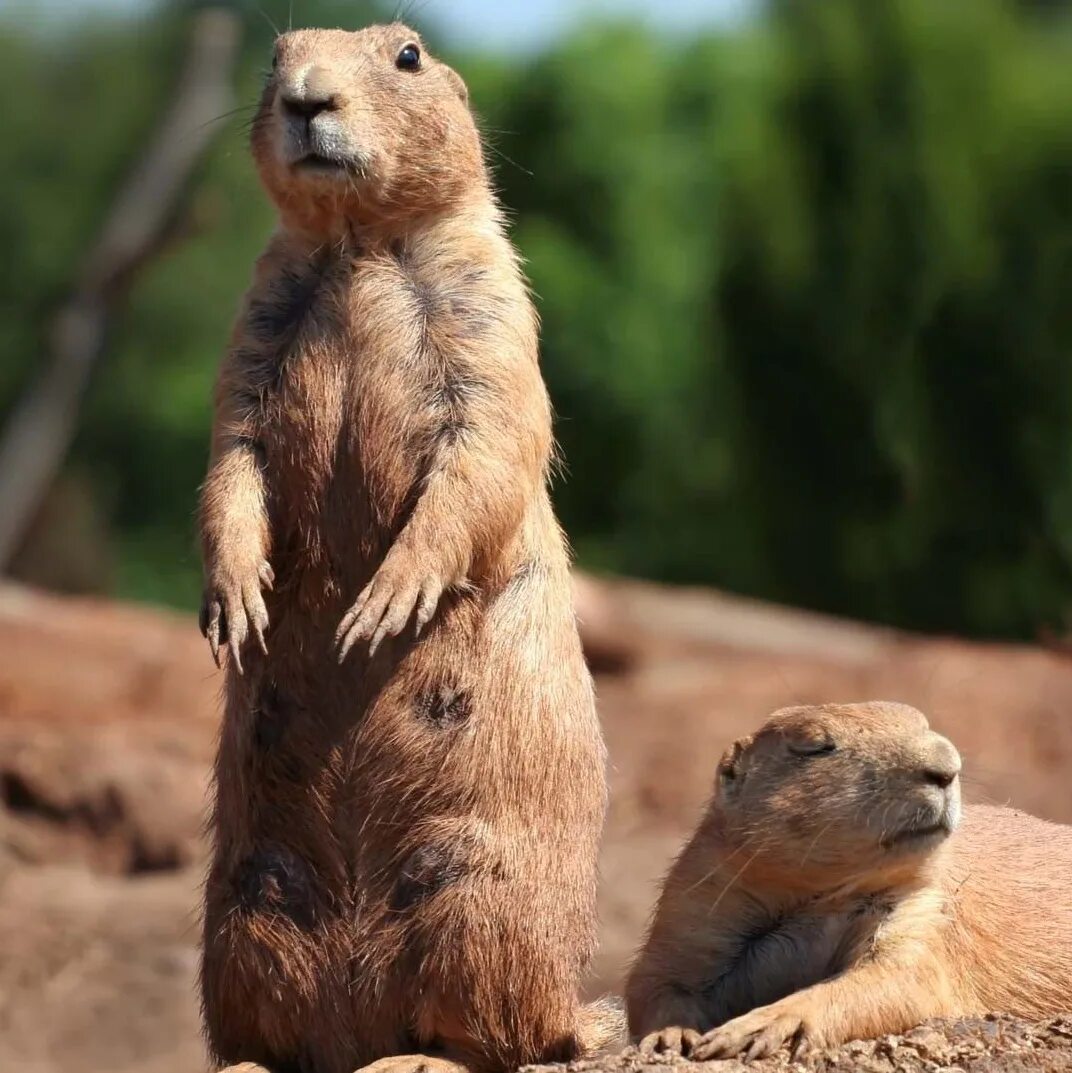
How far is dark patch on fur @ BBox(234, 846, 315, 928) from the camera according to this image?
552 cm

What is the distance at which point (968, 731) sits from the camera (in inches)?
488

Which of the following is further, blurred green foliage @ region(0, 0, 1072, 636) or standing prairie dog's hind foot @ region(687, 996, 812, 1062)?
blurred green foliage @ region(0, 0, 1072, 636)

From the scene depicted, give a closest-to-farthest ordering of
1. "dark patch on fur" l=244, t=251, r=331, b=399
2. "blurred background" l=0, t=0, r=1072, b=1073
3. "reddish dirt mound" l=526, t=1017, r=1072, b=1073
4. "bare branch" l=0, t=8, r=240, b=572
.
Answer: "reddish dirt mound" l=526, t=1017, r=1072, b=1073
"dark patch on fur" l=244, t=251, r=331, b=399
"blurred background" l=0, t=0, r=1072, b=1073
"bare branch" l=0, t=8, r=240, b=572

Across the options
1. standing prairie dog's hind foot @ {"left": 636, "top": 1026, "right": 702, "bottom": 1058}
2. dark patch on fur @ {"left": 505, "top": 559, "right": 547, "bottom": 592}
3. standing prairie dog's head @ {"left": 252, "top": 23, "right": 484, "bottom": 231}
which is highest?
standing prairie dog's head @ {"left": 252, "top": 23, "right": 484, "bottom": 231}

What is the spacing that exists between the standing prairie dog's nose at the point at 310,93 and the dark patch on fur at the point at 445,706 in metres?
1.72

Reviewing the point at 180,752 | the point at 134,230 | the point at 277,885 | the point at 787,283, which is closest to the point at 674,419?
the point at 787,283

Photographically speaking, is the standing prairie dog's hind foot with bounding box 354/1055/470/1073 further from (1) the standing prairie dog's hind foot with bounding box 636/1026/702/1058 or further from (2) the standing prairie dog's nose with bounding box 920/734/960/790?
(2) the standing prairie dog's nose with bounding box 920/734/960/790

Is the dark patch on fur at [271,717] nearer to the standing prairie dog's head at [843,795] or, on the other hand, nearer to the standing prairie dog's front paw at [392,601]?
the standing prairie dog's front paw at [392,601]

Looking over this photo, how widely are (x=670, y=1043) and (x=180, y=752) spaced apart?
25.5 feet

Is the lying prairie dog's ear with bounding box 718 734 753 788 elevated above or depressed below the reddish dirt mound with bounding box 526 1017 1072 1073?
above

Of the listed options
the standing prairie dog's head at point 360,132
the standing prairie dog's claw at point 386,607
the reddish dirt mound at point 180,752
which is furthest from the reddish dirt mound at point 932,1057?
the standing prairie dog's head at point 360,132

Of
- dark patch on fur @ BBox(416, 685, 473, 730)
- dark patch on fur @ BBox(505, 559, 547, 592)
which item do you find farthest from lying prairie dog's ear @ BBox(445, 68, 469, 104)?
dark patch on fur @ BBox(416, 685, 473, 730)

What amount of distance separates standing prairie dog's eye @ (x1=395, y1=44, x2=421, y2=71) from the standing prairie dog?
2320 millimetres

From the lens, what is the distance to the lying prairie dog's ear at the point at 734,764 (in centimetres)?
562
